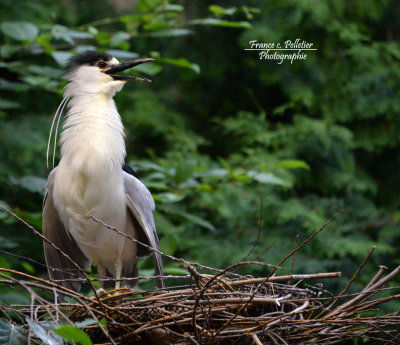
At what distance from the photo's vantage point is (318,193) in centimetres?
543

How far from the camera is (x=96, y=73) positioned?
11.5 ft

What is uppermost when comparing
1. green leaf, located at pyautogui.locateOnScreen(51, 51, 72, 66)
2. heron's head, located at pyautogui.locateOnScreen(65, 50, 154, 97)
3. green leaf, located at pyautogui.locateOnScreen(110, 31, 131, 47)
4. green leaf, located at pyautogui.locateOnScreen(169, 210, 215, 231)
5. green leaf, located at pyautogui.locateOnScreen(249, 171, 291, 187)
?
green leaf, located at pyautogui.locateOnScreen(110, 31, 131, 47)

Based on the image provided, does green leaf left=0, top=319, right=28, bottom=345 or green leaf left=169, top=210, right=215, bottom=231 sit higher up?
green leaf left=0, top=319, right=28, bottom=345

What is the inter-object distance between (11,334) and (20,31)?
81.0 inches

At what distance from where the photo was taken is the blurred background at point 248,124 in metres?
4.08

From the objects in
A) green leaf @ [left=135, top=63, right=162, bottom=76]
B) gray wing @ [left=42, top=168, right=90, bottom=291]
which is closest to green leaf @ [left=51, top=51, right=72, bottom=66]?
green leaf @ [left=135, top=63, right=162, bottom=76]

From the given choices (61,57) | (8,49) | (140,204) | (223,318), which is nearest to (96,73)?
(61,57)

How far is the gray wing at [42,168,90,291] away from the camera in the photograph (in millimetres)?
3385

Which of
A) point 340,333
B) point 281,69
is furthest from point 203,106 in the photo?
point 340,333

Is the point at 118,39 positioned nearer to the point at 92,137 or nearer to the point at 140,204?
the point at 92,137

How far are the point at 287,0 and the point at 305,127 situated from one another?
1.05 m

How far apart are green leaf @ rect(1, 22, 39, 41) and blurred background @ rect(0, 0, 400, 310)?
0.10 meters

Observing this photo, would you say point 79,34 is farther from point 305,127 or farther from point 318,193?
point 318,193

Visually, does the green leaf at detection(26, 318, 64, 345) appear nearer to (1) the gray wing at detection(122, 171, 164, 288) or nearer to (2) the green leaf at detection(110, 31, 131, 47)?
(1) the gray wing at detection(122, 171, 164, 288)
